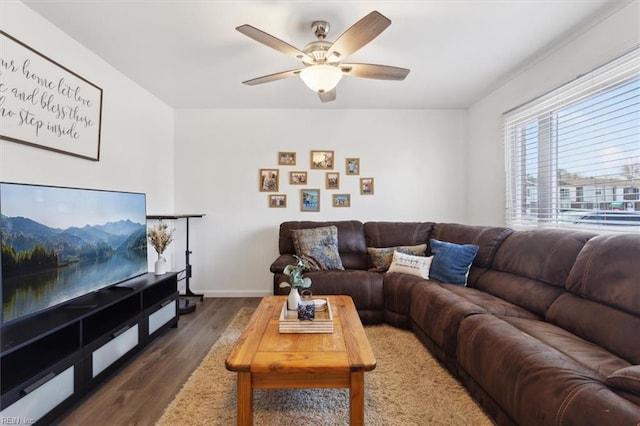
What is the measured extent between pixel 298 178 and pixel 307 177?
4.7 inches

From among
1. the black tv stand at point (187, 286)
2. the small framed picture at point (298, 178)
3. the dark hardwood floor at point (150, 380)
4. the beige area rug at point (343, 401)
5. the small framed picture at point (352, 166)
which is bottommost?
the dark hardwood floor at point (150, 380)

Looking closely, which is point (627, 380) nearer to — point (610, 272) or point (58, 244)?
point (610, 272)

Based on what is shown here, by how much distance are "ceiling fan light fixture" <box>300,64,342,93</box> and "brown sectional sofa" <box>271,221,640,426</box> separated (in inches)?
68.3

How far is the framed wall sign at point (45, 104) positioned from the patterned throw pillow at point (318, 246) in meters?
2.02

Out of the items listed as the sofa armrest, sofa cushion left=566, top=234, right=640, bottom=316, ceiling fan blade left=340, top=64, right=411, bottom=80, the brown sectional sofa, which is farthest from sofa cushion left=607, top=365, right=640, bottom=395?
the sofa armrest

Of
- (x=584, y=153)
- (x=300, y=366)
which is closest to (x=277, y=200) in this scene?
(x=300, y=366)

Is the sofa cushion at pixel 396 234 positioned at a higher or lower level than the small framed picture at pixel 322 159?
lower

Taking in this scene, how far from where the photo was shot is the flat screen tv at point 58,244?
1512 mm

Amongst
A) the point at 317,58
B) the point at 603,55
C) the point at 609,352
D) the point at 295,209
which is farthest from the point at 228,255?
the point at 603,55

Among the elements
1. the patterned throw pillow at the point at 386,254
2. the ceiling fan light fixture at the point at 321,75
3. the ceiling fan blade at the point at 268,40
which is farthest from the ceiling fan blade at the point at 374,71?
the patterned throw pillow at the point at 386,254

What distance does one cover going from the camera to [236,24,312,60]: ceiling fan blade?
1688 millimetres

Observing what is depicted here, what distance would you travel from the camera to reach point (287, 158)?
153 inches

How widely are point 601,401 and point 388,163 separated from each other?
3220 mm

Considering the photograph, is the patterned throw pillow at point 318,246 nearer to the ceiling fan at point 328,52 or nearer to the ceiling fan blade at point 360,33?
the ceiling fan at point 328,52
